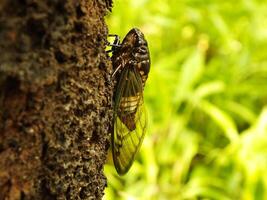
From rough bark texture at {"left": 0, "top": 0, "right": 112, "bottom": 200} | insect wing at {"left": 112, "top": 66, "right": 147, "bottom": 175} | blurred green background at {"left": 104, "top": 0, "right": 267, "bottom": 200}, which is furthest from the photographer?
blurred green background at {"left": 104, "top": 0, "right": 267, "bottom": 200}

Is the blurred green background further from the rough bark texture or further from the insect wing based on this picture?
the rough bark texture

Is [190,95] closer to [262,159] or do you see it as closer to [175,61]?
[175,61]

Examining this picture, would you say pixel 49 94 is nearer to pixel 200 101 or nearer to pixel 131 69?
pixel 131 69

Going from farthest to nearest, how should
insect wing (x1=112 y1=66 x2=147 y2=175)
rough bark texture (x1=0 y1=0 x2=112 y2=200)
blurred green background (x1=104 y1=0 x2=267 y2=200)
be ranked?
blurred green background (x1=104 y1=0 x2=267 y2=200), insect wing (x1=112 y1=66 x2=147 y2=175), rough bark texture (x1=0 y1=0 x2=112 y2=200)

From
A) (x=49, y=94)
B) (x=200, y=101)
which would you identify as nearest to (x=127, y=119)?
(x=49, y=94)

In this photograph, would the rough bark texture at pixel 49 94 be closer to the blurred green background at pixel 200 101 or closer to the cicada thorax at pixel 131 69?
the cicada thorax at pixel 131 69

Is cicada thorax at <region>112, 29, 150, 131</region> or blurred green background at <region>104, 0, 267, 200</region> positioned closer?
cicada thorax at <region>112, 29, 150, 131</region>

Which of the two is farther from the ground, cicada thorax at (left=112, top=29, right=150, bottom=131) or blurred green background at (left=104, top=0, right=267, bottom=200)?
blurred green background at (left=104, top=0, right=267, bottom=200)

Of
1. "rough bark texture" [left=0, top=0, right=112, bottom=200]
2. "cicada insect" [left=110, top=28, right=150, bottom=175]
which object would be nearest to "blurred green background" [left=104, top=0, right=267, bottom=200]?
"cicada insect" [left=110, top=28, right=150, bottom=175]
